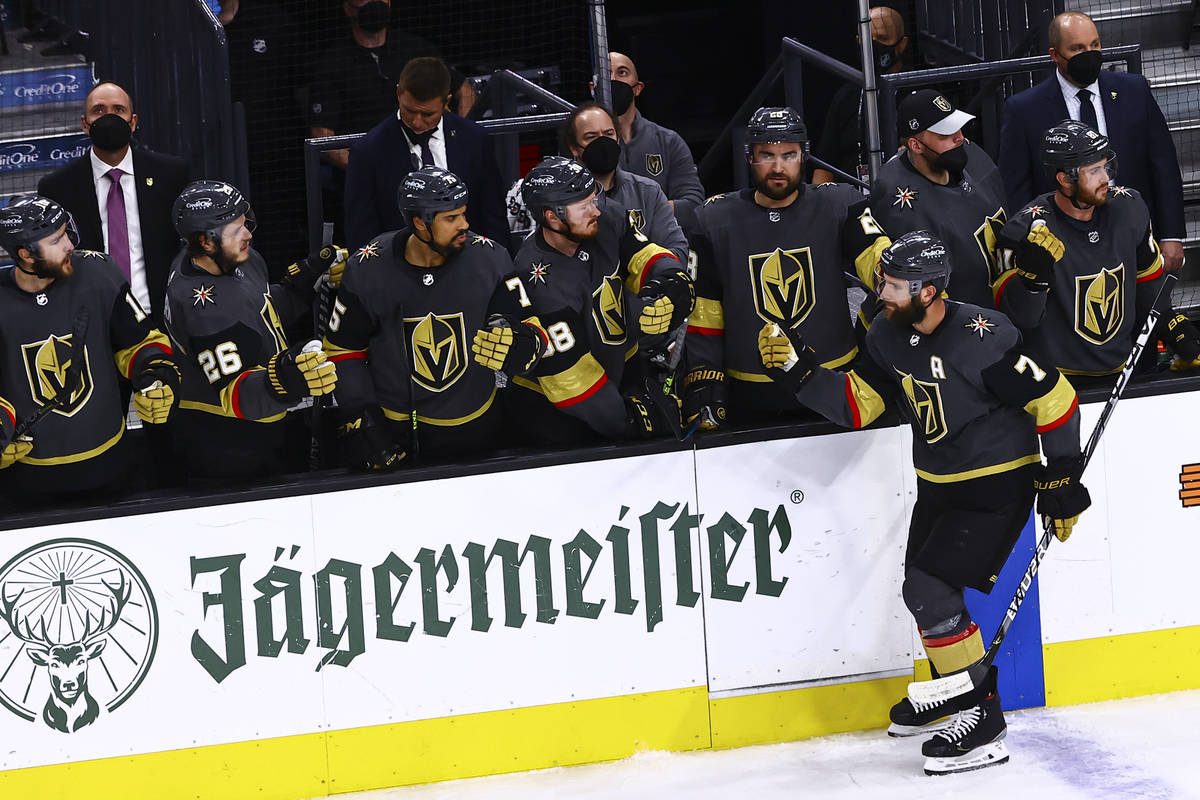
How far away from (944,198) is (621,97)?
1.56 m

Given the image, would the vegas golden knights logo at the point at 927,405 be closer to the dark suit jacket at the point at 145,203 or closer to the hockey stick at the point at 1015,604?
the hockey stick at the point at 1015,604

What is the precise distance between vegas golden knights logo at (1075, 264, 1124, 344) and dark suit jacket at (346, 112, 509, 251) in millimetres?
1920

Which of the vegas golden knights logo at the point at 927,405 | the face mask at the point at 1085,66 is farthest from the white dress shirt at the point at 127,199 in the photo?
the face mask at the point at 1085,66

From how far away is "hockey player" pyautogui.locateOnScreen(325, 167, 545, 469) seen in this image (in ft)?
14.9

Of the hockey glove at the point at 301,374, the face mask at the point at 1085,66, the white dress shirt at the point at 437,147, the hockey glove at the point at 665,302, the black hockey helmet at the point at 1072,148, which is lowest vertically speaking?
the hockey glove at the point at 301,374

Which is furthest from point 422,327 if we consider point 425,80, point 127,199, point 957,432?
point 957,432

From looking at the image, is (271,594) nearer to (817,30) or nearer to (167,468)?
(167,468)

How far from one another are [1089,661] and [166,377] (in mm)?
2980

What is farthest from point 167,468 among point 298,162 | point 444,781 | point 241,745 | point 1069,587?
point 1069,587

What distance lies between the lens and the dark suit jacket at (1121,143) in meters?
5.38

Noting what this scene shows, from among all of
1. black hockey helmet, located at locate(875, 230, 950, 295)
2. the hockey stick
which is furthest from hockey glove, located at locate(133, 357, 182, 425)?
the hockey stick

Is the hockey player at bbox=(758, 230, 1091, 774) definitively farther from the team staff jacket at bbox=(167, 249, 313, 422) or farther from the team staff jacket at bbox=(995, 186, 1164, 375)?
the team staff jacket at bbox=(167, 249, 313, 422)

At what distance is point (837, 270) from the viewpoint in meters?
4.85

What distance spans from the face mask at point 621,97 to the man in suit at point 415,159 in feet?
2.71
